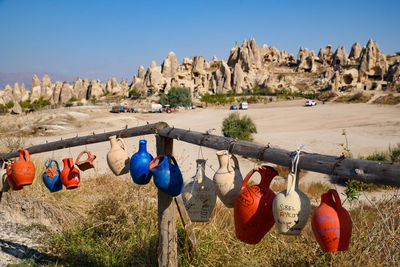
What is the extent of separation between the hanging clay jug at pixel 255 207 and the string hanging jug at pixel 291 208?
10cm

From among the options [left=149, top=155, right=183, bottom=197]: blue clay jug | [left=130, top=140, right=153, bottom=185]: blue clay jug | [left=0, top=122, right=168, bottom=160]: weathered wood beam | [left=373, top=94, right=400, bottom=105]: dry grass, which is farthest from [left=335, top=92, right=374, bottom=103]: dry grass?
[left=149, top=155, right=183, bottom=197]: blue clay jug

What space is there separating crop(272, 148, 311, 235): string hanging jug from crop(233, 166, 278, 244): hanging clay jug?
10 centimetres

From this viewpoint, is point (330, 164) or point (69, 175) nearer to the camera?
point (330, 164)

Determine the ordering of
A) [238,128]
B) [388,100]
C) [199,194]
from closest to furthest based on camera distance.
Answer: [199,194] < [238,128] < [388,100]

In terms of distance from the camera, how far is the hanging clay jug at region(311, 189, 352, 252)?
132cm

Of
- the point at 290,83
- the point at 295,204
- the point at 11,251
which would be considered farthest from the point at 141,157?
the point at 290,83

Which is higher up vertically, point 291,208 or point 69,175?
point 291,208

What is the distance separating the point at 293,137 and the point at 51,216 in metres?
19.0

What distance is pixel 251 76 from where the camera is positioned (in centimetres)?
7950

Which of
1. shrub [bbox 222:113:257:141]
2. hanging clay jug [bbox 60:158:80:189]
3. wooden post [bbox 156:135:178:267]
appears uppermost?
hanging clay jug [bbox 60:158:80:189]

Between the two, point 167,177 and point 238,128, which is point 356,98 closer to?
point 238,128

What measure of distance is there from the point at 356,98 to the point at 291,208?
48.8 meters

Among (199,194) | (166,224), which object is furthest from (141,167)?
(166,224)

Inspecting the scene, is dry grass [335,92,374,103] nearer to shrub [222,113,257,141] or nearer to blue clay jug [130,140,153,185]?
shrub [222,113,257,141]
